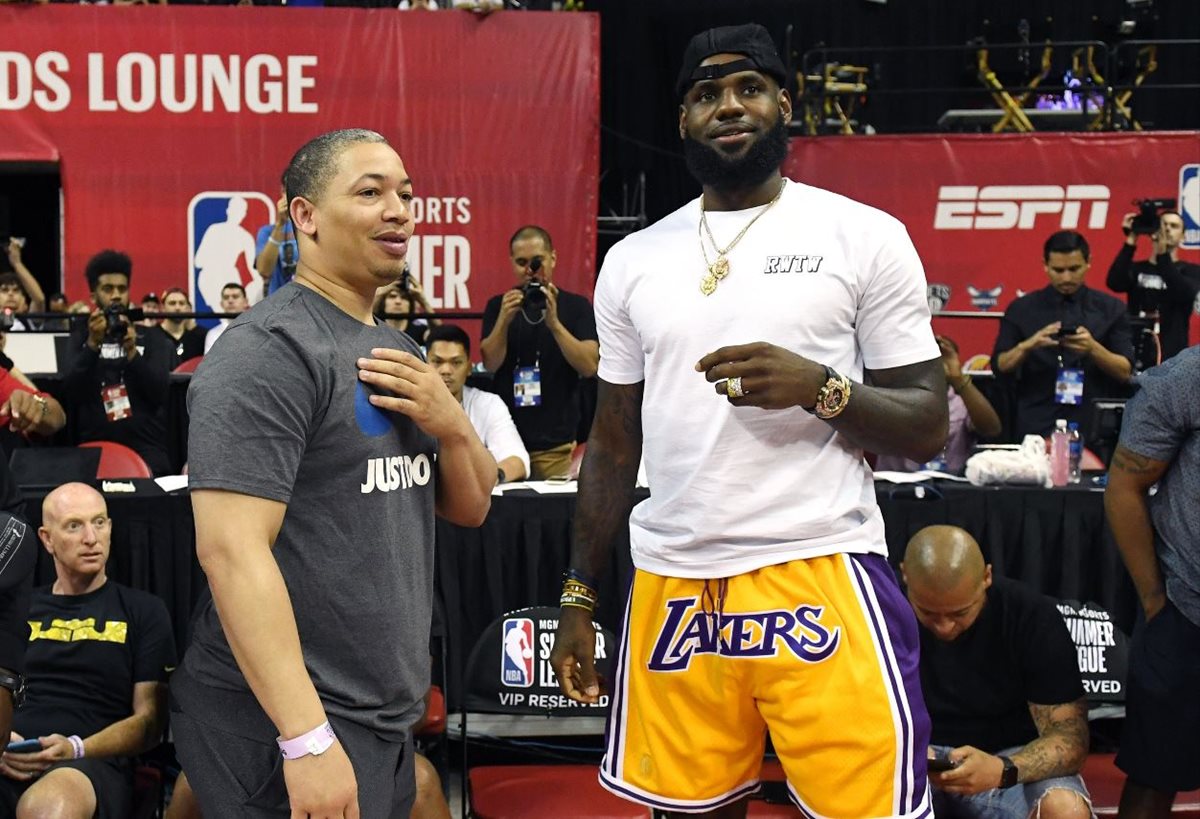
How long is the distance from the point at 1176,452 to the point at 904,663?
1.16 meters

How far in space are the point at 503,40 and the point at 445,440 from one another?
7.76 meters

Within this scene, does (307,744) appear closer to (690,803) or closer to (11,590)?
(690,803)

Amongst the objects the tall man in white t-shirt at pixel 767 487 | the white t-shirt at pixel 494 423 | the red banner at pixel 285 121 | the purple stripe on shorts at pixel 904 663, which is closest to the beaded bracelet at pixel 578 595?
the tall man in white t-shirt at pixel 767 487

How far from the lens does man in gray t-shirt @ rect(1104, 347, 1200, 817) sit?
10.1ft

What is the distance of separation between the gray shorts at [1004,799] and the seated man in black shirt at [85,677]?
2.08 meters

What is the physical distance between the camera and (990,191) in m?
9.41

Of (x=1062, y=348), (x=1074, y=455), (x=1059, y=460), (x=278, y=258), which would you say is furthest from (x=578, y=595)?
(x=278, y=258)

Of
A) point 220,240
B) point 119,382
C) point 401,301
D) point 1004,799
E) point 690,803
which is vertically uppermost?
point 220,240

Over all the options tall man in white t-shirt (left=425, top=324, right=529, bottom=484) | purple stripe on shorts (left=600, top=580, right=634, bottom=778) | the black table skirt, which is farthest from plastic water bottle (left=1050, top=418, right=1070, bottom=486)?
purple stripe on shorts (left=600, top=580, right=634, bottom=778)

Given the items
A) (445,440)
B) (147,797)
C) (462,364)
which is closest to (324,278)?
(445,440)

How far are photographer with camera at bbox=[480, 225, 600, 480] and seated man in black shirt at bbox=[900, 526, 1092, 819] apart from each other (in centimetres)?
272

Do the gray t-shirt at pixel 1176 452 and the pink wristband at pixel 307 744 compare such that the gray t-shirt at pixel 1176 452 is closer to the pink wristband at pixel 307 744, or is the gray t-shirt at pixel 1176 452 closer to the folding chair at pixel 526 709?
the folding chair at pixel 526 709

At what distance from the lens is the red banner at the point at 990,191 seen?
30.4 feet

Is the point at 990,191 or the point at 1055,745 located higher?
the point at 990,191
